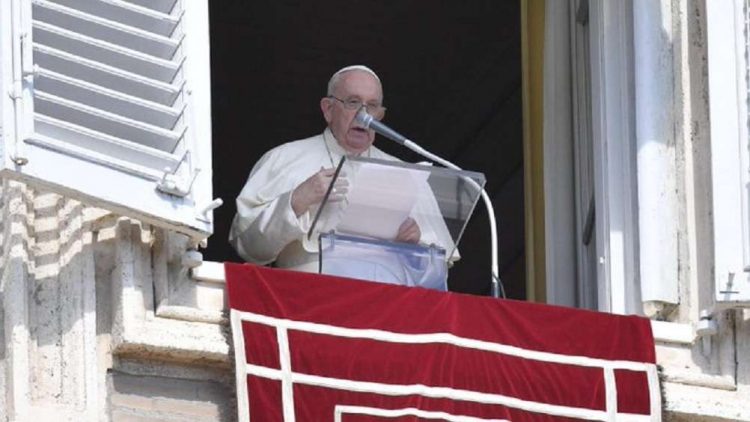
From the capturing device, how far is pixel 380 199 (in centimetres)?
1101

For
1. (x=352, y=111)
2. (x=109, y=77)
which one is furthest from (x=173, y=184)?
(x=352, y=111)

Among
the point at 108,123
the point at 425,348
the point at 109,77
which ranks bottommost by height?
the point at 425,348

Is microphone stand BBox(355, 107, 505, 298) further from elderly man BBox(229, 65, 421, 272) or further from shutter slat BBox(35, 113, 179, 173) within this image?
shutter slat BBox(35, 113, 179, 173)

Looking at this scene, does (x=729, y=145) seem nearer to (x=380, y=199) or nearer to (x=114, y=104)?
(x=380, y=199)

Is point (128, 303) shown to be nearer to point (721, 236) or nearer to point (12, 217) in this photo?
point (12, 217)

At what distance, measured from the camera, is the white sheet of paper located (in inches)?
429

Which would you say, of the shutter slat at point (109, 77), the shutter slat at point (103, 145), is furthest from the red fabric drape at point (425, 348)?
the shutter slat at point (109, 77)

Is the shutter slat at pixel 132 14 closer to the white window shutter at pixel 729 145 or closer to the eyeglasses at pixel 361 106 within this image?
the eyeglasses at pixel 361 106

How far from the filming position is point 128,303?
10.5 metres

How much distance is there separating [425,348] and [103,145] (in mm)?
1071

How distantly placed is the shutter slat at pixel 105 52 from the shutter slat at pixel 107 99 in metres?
0.11

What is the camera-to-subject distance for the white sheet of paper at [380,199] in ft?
35.7

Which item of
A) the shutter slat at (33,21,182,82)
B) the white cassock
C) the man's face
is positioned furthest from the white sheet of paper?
the man's face

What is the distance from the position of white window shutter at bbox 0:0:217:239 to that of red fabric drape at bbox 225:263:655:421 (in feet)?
1.16
